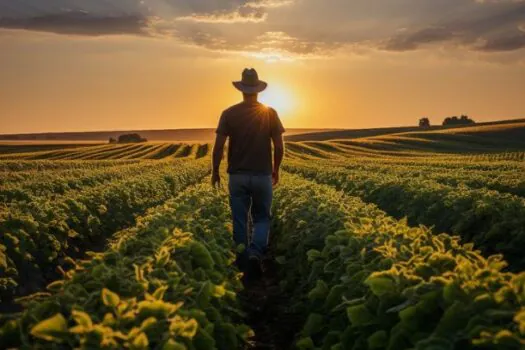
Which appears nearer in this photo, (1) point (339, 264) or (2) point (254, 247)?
(1) point (339, 264)

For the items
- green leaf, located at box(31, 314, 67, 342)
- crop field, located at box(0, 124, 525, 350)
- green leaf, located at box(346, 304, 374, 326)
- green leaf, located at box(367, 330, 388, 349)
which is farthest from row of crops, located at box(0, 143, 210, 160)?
green leaf, located at box(31, 314, 67, 342)

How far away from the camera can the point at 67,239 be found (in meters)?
13.1

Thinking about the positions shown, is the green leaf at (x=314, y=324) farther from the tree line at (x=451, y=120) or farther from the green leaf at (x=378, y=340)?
the tree line at (x=451, y=120)

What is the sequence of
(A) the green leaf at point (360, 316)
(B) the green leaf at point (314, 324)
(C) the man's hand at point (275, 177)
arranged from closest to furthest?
(A) the green leaf at point (360, 316), (B) the green leaf at point (314, 324), (C) the man's hand at point (275, 177)

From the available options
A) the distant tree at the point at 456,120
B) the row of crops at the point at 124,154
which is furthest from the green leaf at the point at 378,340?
the distant tree at the point at 456,120

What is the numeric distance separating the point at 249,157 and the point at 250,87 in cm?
105

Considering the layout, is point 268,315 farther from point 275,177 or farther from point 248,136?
point 248,136

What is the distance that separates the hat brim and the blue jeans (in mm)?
1264

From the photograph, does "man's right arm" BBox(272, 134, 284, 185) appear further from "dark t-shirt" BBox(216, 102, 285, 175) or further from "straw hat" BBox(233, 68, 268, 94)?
"straw hat" BBox(233, 68, 268, 94)

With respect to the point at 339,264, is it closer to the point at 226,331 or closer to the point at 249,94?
the point at 226,331

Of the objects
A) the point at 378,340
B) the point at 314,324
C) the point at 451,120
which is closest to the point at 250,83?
the point at 314,324

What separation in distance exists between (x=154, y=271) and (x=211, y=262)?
1.05 metres

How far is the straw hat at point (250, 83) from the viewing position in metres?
9.16

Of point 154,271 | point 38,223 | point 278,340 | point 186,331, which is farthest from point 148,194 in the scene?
point 186,331
